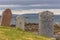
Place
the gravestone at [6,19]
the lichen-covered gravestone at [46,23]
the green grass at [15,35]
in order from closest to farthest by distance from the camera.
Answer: the green grass at [15,35] → the lichen-covered gravestone at [46,23] → the gravestone at [6,19]

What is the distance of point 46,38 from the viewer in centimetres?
1070

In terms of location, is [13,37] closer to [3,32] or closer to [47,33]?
[3,32]

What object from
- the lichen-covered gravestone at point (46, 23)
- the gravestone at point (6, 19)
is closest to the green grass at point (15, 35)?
the lichen-covered gravestone at point (46, 23)

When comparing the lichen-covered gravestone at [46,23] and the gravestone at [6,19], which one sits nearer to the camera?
the lichen-covered gravestone at [46,23]

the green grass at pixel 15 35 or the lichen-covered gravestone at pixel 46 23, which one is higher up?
the lichen-covered gravestone at pixel 46 23

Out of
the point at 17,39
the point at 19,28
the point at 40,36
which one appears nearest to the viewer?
the point at 17,39

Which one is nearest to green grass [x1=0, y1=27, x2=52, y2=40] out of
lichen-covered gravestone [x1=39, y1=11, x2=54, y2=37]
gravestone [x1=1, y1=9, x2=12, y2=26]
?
lichen-covered gravestone [x1=39, y1=11, x2=54, y2=37]

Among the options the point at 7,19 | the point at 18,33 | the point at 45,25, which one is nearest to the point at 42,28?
the point at 45,25

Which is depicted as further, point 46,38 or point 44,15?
point 44,15

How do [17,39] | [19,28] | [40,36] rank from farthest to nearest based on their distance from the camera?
[19,28]
[40,36]
[17,39]

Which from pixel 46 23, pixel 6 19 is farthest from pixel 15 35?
pixel 6 19

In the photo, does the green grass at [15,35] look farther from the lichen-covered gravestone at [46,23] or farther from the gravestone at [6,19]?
the gravestone at [6,19]

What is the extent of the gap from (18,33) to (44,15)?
1.14 metres

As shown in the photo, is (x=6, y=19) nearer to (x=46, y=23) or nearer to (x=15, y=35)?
(x=46, y=23)
